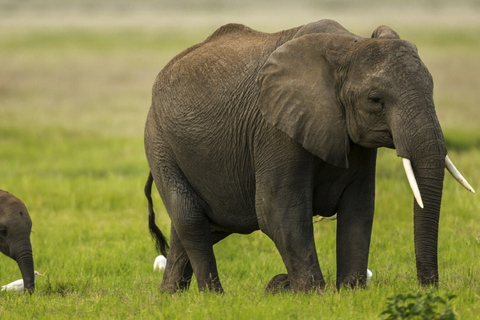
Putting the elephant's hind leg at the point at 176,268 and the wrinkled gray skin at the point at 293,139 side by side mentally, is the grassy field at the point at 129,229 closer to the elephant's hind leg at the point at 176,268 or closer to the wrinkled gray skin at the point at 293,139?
the elephant's hind leg at the point at 176,268

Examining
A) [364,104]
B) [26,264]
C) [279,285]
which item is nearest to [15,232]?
[26,264]

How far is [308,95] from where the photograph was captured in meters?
7.20

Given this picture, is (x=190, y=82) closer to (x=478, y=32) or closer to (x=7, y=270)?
(x=7, y=270)

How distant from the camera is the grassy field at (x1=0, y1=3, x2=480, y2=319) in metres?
7.20

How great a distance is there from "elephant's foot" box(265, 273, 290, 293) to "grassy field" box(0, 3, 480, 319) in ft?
0.64

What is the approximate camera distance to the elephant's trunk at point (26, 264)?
8820 mm

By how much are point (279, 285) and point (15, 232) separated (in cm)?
282

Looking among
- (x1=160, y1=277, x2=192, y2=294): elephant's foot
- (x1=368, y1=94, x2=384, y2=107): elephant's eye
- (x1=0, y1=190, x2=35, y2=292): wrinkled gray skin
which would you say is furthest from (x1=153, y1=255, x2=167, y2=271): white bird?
(x1=368, y1=94, x2=384, y2=107): elephant's eye

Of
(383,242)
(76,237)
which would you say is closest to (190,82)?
(383,242)

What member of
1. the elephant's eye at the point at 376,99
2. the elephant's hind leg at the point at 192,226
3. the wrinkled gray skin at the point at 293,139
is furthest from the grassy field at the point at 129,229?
the elephant's eye at the point at 376,99

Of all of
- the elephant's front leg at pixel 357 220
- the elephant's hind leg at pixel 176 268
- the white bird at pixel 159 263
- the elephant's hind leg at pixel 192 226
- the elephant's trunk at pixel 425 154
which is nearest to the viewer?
the elephant's trunk at pixel 425 154

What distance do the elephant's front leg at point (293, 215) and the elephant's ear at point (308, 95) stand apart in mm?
291

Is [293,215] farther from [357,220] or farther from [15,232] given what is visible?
[15,232]

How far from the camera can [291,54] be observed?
7328 millimetres
